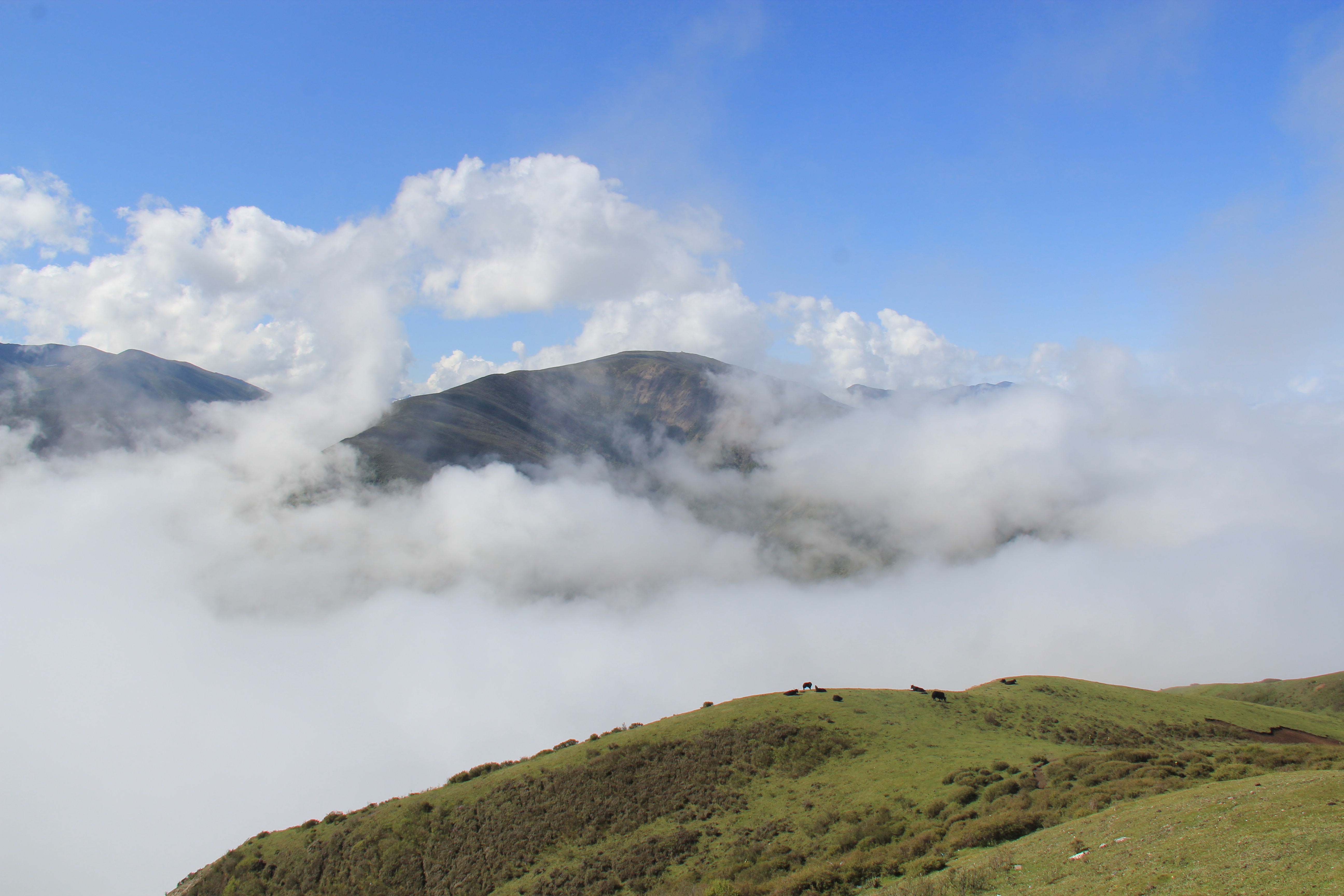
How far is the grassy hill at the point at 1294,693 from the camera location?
129875 millimetres

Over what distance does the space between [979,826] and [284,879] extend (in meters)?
67.1

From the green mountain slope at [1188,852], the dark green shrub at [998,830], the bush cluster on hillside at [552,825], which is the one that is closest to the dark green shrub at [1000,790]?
the dark green shrub at [998,830]

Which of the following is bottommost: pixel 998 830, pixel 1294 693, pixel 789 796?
pixel 1294 693

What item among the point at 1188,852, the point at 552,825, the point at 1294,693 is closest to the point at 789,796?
the point at 552,825

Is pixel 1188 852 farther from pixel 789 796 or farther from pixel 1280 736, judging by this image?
pixel 1280 736

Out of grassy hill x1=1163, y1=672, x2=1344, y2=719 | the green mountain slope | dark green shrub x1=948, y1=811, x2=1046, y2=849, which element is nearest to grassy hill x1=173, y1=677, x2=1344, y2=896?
dark green shrub x1=948, y1=811, x2=1046, y2=849

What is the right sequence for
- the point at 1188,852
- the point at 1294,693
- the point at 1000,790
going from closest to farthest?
the point at 1188,852 → the point at 1000,790 → the point at 1294,693

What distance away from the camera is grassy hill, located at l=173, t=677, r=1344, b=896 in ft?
144

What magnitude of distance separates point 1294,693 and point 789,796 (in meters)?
152

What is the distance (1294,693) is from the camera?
143m

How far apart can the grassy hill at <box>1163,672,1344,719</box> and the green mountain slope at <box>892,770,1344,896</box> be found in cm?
11387

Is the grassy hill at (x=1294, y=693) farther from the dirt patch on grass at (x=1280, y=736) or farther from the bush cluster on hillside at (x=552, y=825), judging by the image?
the bush cluster on hillside at (x=552, y=825)

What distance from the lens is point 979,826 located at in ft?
131

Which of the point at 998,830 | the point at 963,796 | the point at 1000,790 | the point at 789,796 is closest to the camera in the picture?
the point at 998,830
